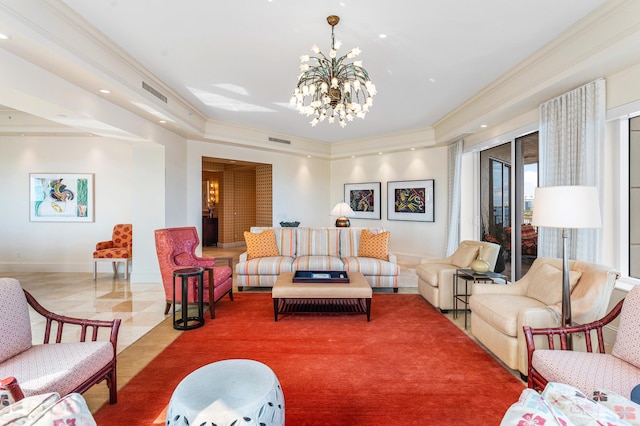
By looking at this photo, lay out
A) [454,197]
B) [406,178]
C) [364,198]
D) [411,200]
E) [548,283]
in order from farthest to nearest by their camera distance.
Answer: [364,198] < [406,178] < [411,200] < [454,197] < [548,283]

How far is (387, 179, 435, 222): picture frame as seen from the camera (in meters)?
7.30

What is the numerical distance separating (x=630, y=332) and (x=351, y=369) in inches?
73.9

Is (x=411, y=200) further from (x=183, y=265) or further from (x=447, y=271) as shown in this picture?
(x=183, y=265)

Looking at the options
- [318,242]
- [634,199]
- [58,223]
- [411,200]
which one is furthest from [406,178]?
[58,223]

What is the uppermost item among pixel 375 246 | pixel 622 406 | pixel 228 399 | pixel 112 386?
pixel 375 246

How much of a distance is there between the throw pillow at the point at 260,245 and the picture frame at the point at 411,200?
3674mm

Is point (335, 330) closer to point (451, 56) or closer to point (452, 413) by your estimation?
point (452, 413)

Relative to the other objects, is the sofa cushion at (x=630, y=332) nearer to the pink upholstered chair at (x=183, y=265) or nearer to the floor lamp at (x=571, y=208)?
the floor lamp at (x=571, y=208)

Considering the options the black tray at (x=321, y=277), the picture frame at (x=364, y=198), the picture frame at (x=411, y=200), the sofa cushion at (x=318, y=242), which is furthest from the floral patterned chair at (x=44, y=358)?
the picture frame at (x=364, y=198)

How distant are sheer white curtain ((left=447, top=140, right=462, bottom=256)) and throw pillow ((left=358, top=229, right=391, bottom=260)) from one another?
6.06 feet

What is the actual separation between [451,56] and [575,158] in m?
1.76

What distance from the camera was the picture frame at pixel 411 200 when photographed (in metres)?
7.30

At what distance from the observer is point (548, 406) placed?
90 centimetres

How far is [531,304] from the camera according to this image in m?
2.89
